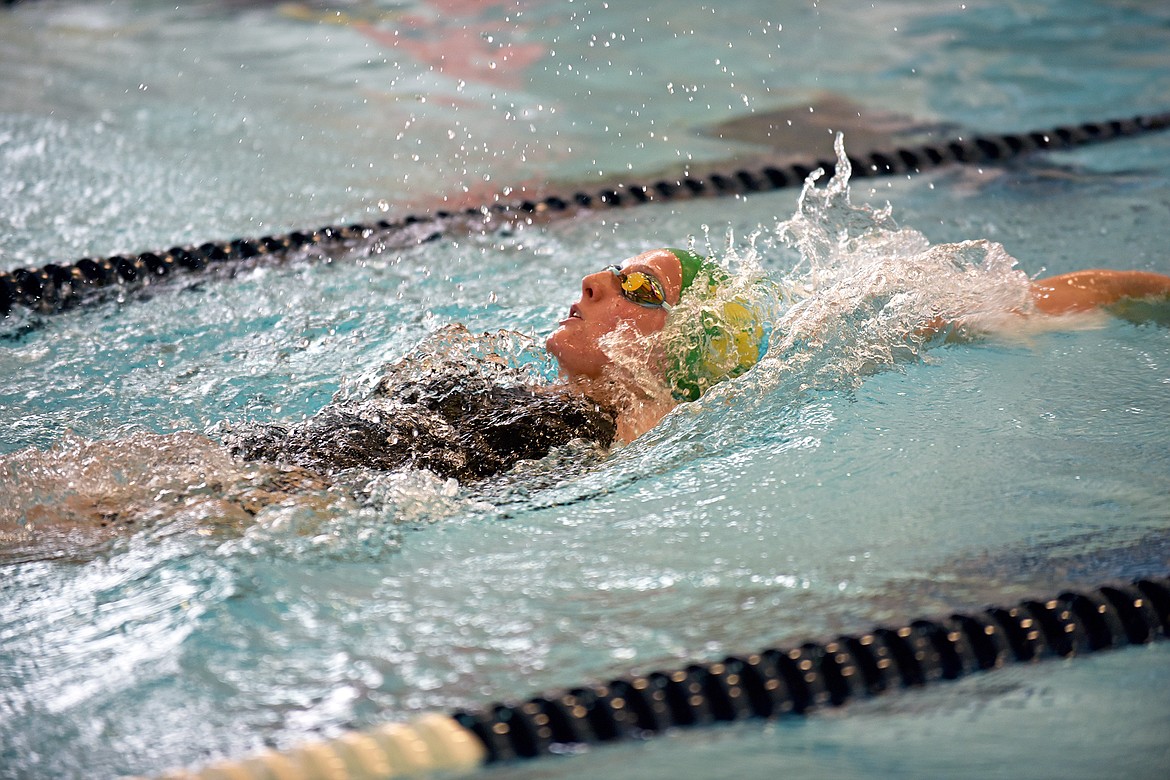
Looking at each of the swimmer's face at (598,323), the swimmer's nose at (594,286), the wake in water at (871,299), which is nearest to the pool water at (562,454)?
the wake in water at (871,299)

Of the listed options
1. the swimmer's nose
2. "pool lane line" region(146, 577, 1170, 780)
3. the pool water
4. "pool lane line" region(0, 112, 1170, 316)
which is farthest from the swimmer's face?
"pool lane line" region(0, 112, 1170, 316)

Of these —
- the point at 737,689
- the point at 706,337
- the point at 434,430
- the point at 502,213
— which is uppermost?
the point at 502,213

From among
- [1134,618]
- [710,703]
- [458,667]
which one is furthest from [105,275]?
[1134,618]

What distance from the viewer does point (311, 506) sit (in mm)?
1874

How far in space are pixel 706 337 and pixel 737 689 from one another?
1.02 metres

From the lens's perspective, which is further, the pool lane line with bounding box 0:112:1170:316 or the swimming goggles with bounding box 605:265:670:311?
the pool lane line with bounding box 0:112:1170:316

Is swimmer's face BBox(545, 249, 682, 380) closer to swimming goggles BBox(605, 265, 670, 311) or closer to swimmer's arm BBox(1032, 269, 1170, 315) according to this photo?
swimming goggles BBox(605, 265, 670, 311)

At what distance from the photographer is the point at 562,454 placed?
2152mm

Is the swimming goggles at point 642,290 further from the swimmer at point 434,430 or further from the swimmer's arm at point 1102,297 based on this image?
the swimmer's arm at point 1102,297

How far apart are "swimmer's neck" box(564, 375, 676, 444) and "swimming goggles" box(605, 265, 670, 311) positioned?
168 mm

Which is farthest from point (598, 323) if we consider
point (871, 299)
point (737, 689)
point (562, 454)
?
point (737, 689)

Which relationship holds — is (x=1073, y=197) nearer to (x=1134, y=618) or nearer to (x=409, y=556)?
(x=1134, y=618)

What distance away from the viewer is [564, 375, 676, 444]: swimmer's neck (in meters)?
2.29

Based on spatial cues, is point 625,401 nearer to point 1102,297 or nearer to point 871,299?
point 871,299
